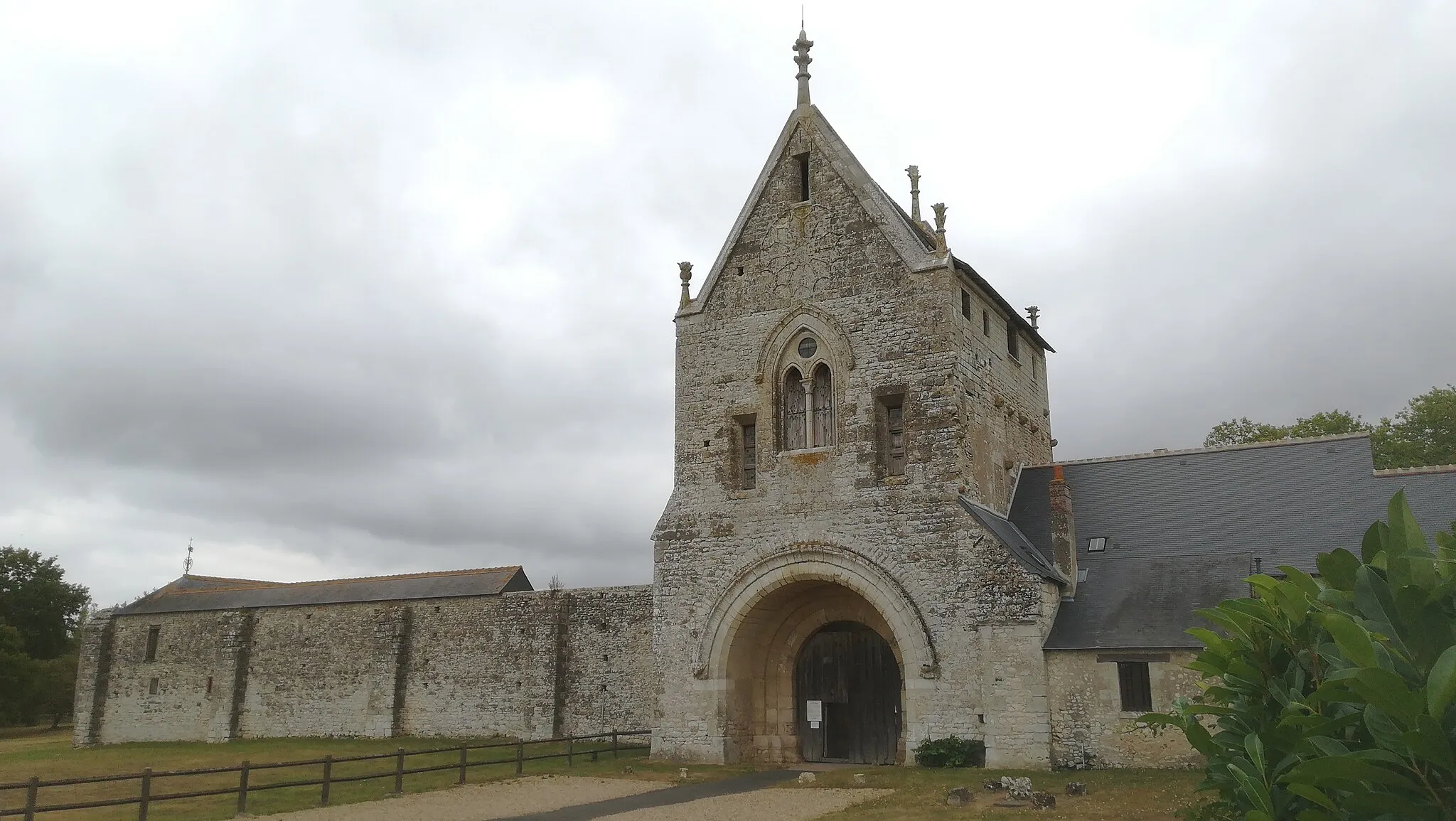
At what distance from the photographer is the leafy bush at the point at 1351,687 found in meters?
2.68

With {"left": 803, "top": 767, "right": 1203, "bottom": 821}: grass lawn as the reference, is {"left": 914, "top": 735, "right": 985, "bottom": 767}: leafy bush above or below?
above

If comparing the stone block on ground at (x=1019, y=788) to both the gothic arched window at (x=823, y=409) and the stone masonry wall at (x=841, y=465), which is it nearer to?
the stone masonry wall at (x=841, y=465)

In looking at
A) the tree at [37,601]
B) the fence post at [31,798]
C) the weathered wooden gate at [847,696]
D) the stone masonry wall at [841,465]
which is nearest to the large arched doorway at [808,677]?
the weathered wooden gate at [847,696]

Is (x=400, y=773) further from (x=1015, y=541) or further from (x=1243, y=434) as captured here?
(x=1243, y=434)

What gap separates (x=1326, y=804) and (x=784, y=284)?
16.6 m

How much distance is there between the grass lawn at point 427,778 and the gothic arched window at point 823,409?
5.74 meters

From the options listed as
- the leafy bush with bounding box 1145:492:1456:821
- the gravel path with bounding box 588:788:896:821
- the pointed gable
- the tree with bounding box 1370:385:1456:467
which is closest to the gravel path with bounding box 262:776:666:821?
the gravel path with bounding box 588:788:896:821

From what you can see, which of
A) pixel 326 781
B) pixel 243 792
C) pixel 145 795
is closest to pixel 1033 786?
pixel 326 781

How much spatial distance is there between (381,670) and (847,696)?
527 inches

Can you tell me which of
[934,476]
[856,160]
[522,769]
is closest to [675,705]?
[522,769]

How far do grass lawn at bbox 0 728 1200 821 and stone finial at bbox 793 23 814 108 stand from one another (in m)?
12.7

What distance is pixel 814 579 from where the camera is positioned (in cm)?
1775

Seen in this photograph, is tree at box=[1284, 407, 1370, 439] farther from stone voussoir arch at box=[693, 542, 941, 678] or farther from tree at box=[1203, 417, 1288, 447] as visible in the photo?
stone voussoir arch at box=[693, 542, 941, 678]

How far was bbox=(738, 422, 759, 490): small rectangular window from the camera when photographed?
18.8 metres
